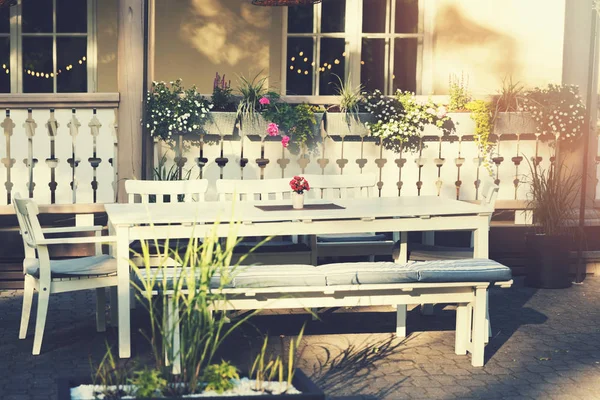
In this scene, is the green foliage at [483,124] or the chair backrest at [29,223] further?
the green foliage at [483,124]

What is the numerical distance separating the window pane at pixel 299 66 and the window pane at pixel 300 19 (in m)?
0.10

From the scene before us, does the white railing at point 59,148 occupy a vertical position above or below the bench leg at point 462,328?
above

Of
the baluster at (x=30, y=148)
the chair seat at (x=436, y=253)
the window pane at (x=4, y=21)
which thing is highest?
the window pane at (x=4, y=21)

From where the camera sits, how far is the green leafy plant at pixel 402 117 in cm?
871

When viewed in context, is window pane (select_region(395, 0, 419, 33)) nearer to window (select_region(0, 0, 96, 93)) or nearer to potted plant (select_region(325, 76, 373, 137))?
potted plant (select_region(325, 76, 373, 137))

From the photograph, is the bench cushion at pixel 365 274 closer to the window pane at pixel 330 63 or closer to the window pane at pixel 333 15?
the window pane at pixel 330 63

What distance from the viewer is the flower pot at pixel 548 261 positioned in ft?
27.7

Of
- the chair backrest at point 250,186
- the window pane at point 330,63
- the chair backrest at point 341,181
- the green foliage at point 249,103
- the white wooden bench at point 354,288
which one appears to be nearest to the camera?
the white wooden bench at point 354,288

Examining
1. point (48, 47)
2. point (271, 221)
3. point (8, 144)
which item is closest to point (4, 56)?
point (48, 47)

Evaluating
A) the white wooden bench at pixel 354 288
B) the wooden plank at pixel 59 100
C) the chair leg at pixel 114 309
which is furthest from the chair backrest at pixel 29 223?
the wooden plank at pixel 59 100

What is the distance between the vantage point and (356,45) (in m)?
10.3

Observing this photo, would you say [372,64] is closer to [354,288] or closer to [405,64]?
[405,64]

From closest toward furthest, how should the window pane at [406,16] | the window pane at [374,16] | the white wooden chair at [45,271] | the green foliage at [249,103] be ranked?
the white wooden chair at [45,271]
the green foliage at [249,103]
the window pane at [406,16]
the window pane at [374,16]

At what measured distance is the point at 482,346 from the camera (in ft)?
19.4
